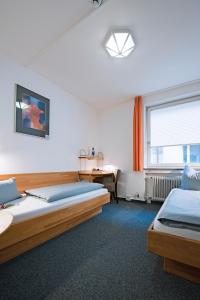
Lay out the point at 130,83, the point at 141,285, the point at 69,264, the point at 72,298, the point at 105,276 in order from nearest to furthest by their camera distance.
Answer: the point at 72,298 < the point at 141,285 < the point at 105,276 < the point at 69,264 < the point at 130,83

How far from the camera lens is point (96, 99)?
407 cm

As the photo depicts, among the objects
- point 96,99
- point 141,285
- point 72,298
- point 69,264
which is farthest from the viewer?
point 96,99

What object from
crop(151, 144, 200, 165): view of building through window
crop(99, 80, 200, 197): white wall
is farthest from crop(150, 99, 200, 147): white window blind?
crop(99, 80, 200, 197): white wall

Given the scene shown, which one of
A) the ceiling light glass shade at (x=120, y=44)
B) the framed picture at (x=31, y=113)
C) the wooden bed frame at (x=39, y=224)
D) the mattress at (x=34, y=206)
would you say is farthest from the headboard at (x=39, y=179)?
the ceiling light glass shade at (x=120, y=44)

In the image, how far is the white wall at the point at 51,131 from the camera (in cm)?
245

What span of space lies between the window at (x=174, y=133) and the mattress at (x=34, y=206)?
229cm

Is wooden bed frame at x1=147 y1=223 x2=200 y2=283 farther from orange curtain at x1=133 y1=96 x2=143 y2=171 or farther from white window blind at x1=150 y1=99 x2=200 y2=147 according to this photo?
white window blind at x1=150 y1=99 x2=200 y2=147

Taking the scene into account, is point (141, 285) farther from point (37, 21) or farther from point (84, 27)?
point (37, 21)

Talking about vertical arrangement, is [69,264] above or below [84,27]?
below

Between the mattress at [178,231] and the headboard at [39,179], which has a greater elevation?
the headboard at [39,179]

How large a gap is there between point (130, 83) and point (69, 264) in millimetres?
3291

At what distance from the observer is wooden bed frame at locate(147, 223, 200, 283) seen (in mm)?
1172

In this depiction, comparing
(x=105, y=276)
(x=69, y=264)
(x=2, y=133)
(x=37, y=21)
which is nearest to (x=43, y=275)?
(x=69, y=264)

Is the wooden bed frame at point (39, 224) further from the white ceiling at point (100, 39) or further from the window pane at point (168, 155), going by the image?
the white ceiling at point (100, 39)
